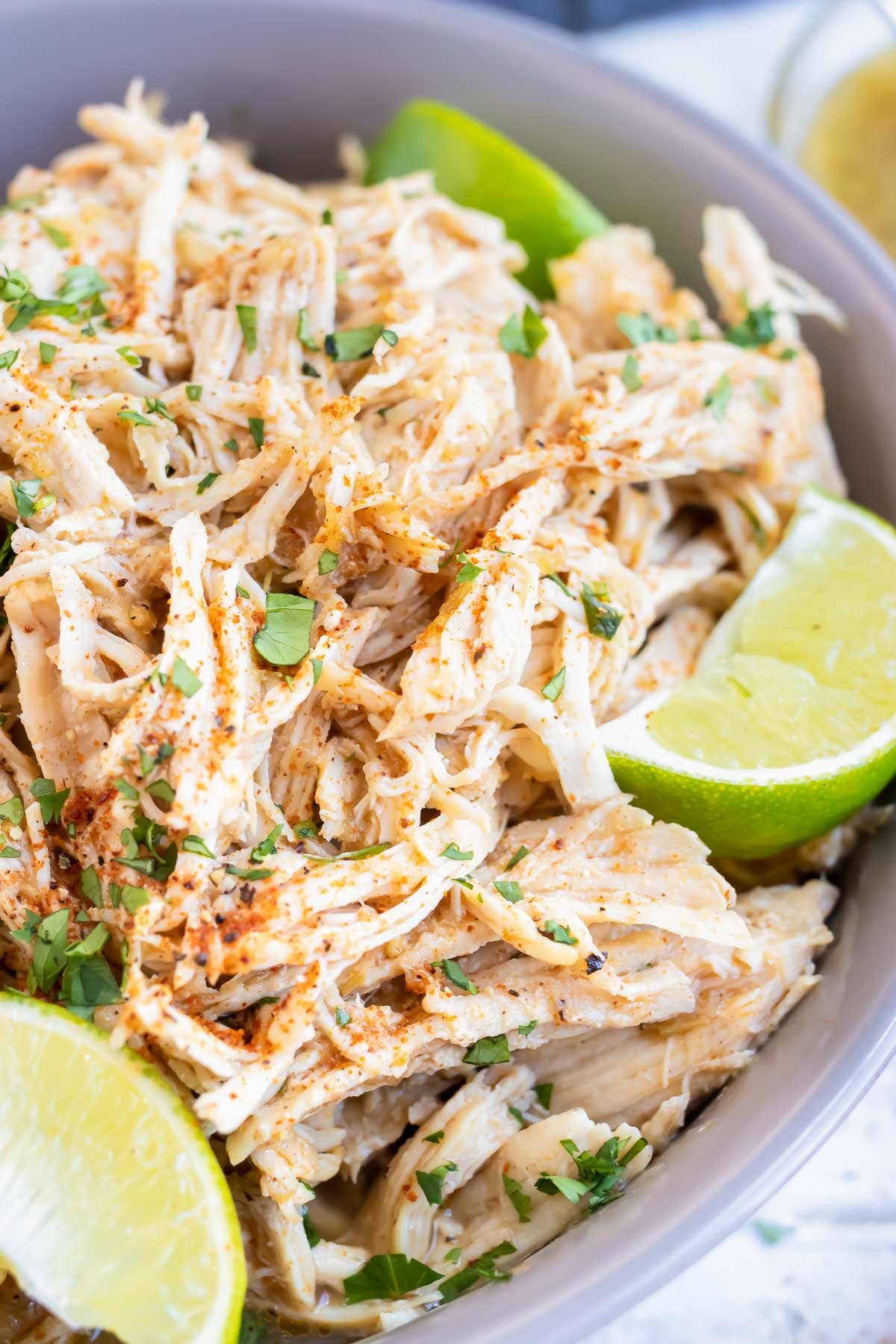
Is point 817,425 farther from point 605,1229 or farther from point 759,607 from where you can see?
point 605,1229

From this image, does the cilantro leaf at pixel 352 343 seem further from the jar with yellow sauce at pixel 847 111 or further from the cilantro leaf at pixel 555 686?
the jar with yellow sauce at pixel 847 111

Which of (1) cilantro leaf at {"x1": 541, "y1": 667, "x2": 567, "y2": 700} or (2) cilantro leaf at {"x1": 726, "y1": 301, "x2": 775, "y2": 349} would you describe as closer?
(1) cilantro leaf at {"x1": 541, "y1": 667, "x2": 567, "y2": 700}

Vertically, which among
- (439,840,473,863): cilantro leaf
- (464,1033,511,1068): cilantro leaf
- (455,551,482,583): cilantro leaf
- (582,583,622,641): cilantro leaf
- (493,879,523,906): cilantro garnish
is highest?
(455,551,482,583): cilantro leaf

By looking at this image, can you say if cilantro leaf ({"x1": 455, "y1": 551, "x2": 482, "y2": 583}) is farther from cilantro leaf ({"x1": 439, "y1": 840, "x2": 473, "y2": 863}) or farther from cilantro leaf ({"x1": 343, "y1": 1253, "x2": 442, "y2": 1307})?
cilantro leaf ({"x1": 343, "y1": 1253, "x2": 442, "y2": 1307})

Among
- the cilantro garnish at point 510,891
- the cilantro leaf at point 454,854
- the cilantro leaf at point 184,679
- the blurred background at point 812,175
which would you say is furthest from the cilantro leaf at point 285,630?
the blurred background at point 812,175

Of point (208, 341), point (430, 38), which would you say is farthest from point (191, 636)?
point (430, 38)

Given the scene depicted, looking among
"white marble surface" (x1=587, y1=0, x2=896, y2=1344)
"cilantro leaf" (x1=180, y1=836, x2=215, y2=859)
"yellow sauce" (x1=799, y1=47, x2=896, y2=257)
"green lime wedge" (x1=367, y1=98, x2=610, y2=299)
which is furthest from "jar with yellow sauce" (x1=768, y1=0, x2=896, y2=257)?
"cilantro leaf" (x1=180, y1=836, x2=215, y2=859)

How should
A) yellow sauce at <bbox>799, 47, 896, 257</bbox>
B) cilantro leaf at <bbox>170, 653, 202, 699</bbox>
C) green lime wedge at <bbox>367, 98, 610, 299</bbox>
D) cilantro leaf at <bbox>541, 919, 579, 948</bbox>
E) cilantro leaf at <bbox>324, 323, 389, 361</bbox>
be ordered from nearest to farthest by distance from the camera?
cilantro leaf at <bbox>170, 653, 202, 699</bbox> → cilantro leaf at <bbox>541, 919, 579, 948</bbox> → cilantro leaf at <bbox>324, 323, 389, 361</bbox> → green lime wedge at <bbox>367, 98, 610, 299</bbox> → yellow sauce at <bbox>799, 47, 896, 257</bbox>
